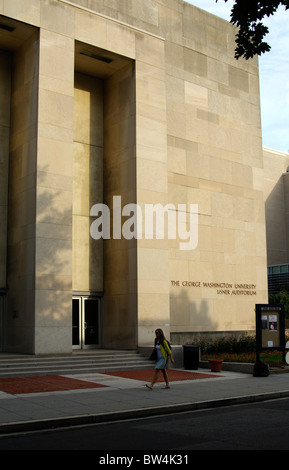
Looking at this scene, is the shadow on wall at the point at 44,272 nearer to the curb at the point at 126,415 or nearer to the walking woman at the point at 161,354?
the walking woman at the point at 161,354

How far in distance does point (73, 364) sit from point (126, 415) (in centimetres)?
892

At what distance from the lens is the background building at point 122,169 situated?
2227 cm

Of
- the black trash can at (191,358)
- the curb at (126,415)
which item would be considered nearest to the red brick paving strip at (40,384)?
the curb at (126,415)

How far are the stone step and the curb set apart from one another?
24.5 ft

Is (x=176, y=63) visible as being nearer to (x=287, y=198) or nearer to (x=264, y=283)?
(x=264, y=283)

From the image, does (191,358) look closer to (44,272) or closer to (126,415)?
(44,272)

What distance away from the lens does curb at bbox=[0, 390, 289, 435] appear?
1037cm

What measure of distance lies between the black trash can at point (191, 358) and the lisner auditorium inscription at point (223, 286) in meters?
5.16

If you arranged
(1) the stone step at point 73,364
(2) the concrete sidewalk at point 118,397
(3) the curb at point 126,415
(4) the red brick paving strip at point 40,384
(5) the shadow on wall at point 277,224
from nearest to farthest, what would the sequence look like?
(3) the curb at point 126,415
(2) the concrete sidewalk at point 118,397
(4) the red brick paving strip at point 40,384
(1) the stone step at point 73,364
(5) the shadow on wall at point 277,224

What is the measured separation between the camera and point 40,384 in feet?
54.5

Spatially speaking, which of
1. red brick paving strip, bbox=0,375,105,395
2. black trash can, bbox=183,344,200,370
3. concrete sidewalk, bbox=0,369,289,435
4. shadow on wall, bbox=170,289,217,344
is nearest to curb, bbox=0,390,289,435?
concrete sidewalk, bbox=0,369,289,435

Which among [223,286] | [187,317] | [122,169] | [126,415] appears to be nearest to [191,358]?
[187,317]

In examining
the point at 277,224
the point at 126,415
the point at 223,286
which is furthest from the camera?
the point at 277,224

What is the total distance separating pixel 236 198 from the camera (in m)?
30.0
